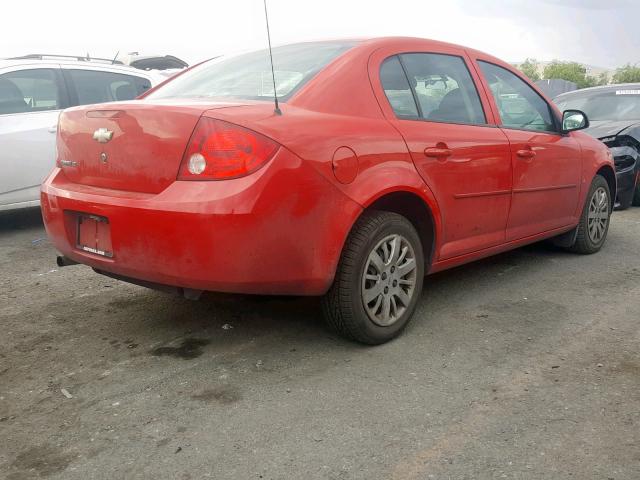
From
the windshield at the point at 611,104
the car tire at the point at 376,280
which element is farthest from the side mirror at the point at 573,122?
the windshield at the point at 611,104

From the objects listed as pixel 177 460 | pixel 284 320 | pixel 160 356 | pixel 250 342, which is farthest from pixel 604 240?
pixel 177 460

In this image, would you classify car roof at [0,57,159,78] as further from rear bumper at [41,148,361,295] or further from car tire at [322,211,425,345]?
car tire at [322,211,425,345]

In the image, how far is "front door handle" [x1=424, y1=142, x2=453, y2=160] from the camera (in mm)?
3648

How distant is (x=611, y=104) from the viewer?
876 centimetres

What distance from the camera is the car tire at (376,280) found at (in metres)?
3.28

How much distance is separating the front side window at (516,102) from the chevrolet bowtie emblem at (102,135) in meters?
2.46

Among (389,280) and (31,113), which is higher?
(31,113)

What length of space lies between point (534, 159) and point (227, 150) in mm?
2443

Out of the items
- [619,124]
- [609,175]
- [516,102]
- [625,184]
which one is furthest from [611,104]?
[516,102]

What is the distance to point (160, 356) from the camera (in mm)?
3340

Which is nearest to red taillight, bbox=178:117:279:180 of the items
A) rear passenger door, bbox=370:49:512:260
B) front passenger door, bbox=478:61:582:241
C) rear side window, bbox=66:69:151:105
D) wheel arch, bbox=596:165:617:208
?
rear passenger door, bbox=370:49:512:260

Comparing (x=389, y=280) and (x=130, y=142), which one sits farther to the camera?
(x=389, y=280)

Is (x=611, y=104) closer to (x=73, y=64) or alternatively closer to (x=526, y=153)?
(x=526, y=153)

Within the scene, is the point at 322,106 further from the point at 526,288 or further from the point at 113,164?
the point at 526,288
